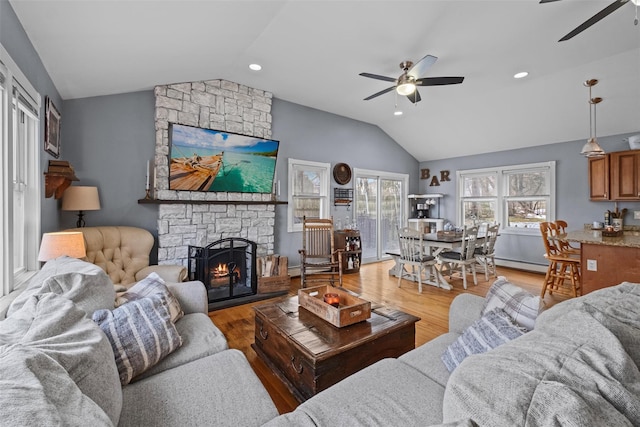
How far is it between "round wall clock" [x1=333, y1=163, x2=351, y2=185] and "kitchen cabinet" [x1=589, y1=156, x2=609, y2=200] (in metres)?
4.14

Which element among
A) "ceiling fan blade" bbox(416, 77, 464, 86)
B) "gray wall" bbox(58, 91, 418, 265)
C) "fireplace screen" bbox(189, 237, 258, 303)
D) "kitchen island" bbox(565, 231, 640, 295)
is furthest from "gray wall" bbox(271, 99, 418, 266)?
"kitchen island" bbox(565, 231, 640, 295)

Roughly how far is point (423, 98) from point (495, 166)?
8.14 ft

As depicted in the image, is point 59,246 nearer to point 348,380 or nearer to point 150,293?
point 150,293

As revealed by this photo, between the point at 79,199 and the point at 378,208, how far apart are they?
16.9 feet

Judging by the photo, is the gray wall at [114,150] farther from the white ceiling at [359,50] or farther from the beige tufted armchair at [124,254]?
the beige tufted armchair at [124,254]

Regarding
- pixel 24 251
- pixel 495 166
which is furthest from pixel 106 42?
pixel 495 166

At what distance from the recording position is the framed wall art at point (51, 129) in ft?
8.15

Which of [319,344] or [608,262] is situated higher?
[608,262]

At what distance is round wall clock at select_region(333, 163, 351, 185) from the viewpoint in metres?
5.50

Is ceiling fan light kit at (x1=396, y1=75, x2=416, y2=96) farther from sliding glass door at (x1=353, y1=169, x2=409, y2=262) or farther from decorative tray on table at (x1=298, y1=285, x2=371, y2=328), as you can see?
sliding glass door at (x1=353, y1=169, x2=409, y2=262)

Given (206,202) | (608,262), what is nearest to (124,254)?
(206,202)

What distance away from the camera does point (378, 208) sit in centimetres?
630

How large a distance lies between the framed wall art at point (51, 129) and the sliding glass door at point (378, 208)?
4569 mm

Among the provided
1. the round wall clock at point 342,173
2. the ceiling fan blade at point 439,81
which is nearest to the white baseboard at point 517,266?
the round wall clock at point 342,173
